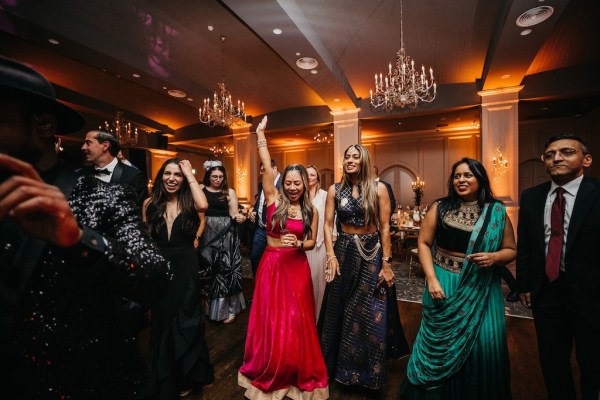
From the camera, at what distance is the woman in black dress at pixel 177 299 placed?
1986 mm

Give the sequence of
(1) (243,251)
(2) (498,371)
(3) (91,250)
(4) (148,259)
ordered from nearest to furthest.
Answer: (3) (91,250) < (4) (148,259) < (2) (498,371) < (1) (243,251)

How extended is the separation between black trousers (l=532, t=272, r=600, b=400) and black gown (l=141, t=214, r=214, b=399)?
256 centimetres

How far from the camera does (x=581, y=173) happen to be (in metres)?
1.88

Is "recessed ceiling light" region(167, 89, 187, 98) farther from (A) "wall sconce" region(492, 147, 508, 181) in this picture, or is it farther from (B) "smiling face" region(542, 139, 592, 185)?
(A) "wall sconce" region(492, 147, 508, 181)

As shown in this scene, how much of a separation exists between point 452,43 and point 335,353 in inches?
253

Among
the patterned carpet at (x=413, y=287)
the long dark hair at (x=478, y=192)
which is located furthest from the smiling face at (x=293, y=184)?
the patterned carpet at (x=413, y=287)

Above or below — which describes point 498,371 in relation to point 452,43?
below

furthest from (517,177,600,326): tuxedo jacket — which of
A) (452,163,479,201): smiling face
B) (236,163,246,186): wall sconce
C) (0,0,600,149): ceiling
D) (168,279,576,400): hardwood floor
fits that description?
(236,163,246,186): wall sconce

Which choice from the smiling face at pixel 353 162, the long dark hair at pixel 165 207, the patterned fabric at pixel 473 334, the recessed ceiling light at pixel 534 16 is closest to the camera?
the patterned fabric at pixel 473 334

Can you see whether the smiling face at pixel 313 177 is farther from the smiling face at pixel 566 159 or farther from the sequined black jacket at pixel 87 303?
the sequined black jacket at pixel 87 303

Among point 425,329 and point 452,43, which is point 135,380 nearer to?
point 425,329

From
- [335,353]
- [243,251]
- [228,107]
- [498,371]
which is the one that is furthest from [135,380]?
[243,251]

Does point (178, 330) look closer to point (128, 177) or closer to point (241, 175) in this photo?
point (128, 177)

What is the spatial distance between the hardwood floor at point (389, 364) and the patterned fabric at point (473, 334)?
522mm
